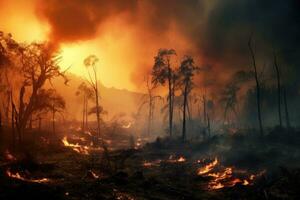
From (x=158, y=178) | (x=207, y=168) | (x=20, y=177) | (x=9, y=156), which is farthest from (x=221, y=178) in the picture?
(x=9, y=156)

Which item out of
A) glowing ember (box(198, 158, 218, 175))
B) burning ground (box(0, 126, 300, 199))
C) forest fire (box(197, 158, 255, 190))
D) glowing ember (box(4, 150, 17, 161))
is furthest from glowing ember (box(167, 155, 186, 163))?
glowing ember (box(4, 150, 17, 161))

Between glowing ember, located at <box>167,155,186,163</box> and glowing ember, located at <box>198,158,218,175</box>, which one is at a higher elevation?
glowing ember, located at <box>167,155,186,163</box>

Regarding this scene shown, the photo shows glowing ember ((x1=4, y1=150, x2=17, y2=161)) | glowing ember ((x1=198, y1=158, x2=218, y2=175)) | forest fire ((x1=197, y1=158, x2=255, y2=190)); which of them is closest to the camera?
forest fire ((x1=197, y1=158, x2=255, y2=190))

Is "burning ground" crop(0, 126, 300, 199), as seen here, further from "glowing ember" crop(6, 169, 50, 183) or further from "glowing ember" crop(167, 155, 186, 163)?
"glowing ember" crop(167, 155, 186, 163)

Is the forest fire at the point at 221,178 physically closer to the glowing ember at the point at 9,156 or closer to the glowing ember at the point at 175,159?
the glowing ember at the point at 175,159

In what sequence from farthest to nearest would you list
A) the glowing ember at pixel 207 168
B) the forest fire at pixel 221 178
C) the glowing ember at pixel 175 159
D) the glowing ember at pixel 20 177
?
the glowing ember at pixel 175 159 → the glowing ember at pixel 207 168 → the forest fire at pixel 221 178 → the glowing ember at pixel 20 177

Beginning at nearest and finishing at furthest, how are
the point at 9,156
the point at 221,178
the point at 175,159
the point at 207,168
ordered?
1. the point at 221,178
2. the point at 9,156
3. the point at 207,168
4. the point at 175,159

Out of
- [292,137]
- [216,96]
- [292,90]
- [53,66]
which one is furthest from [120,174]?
[216,96]

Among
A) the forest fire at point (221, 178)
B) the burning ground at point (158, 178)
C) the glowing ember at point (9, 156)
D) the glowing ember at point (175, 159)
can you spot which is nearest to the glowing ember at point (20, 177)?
the burning ground at point (158, 178)

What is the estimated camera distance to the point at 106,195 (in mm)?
15727

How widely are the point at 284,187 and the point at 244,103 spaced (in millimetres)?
91730

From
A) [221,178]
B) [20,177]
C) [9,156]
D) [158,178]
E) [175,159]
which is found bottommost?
[221,178]

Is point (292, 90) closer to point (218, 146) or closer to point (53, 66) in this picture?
point (218, 146)

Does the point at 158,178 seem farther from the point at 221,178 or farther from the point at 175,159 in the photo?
the point at 175,159
